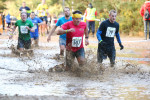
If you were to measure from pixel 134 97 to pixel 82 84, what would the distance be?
150 centimetres

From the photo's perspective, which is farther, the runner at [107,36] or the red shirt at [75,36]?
the runner at [107,36]

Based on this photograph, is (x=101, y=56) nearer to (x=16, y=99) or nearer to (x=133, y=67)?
(x=133, y=67)

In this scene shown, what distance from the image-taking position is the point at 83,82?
7.83m

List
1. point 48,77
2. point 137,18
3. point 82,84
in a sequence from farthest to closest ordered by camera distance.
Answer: point 137,18 < point 48,77 < point 82,84

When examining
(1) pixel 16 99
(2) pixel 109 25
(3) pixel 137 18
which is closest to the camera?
(1) pixel 16 99


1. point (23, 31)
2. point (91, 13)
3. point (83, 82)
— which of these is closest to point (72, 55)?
point (83, 82)

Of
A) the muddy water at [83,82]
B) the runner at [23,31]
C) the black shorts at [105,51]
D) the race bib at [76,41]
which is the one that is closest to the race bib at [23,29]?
the runner at [23,31]

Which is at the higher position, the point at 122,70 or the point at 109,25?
the point at 109,25

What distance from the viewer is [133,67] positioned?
986 cm

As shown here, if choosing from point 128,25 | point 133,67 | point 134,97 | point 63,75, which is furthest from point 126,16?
point 134,97

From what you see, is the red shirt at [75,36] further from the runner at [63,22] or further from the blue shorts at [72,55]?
the runner at [63,22]

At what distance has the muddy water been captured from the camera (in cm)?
652

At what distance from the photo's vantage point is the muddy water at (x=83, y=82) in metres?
6.52

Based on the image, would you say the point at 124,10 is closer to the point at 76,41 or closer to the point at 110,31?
the point at 110,31
